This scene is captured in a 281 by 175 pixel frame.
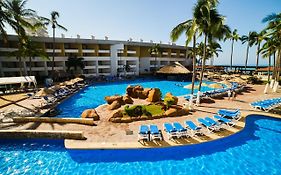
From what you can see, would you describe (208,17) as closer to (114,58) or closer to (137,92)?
(137,92)

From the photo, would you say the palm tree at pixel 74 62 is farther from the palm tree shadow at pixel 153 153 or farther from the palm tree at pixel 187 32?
the palm tree shadow at pixel 153 153

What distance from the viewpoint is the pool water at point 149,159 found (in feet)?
29.9

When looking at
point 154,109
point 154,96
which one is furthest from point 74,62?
point 154,109

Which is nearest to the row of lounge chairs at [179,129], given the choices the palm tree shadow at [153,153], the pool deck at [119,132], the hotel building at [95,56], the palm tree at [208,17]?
the pool deck at [119,132]

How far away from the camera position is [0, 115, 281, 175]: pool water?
912 centimetres

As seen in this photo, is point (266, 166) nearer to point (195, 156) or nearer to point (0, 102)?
point (195, 156)

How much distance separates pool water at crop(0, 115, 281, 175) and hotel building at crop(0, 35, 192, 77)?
3032 centimetres

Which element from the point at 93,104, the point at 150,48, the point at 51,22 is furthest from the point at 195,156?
the point at 150,48

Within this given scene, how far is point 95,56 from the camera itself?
146 ft

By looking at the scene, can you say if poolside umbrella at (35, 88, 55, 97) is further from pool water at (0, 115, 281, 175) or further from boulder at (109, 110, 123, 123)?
boulder at (109, 110, 123, 123)

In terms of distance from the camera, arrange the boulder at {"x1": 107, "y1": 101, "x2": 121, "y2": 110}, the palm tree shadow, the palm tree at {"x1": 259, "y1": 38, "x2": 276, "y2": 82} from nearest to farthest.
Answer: the palm tree shadow
the boulder at {"x1": 107, "y1": 101, "x2": 121, "y2": 110}
the palm tree at {"x1": 259, "y1": 38, "x2": 276, "y2": 82}

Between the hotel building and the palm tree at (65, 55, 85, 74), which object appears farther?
the palm tree at (65, 55, 85, 74)

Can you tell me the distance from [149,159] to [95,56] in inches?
1526

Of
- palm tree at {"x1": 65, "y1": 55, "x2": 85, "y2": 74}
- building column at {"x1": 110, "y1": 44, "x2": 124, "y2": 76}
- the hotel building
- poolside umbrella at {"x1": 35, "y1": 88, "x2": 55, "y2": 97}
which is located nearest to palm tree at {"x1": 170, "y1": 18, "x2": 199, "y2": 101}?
poolside umbrella at {"x1": 35, "y1": 88, "x2": 55, "y2": 97}
